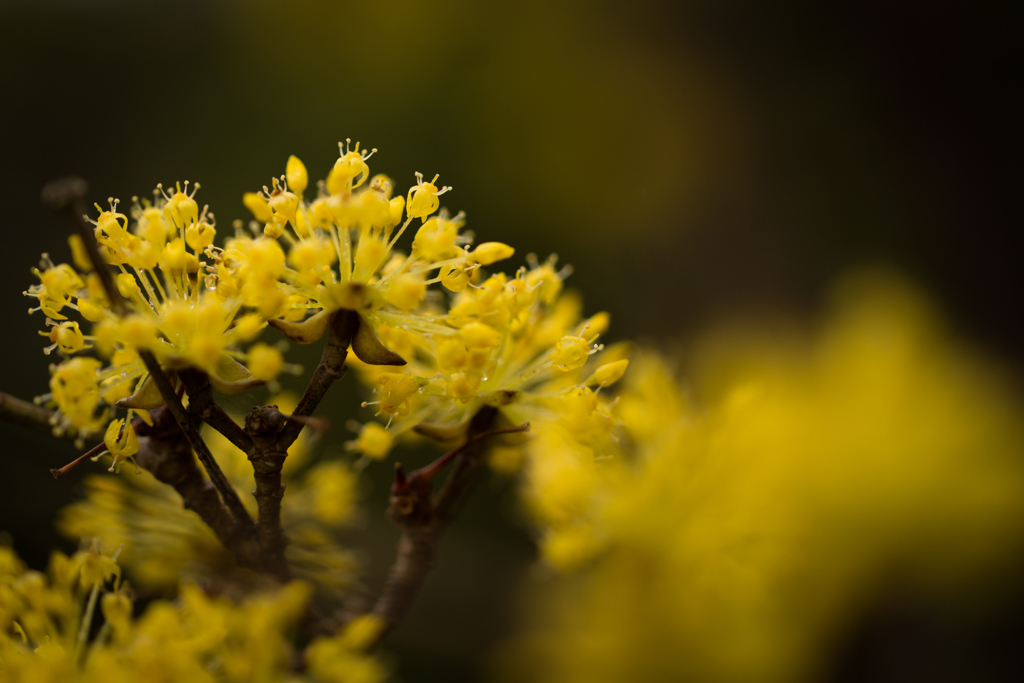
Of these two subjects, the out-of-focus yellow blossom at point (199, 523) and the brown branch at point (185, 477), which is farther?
the out-of-focus yellow blossom at point (199, 523)

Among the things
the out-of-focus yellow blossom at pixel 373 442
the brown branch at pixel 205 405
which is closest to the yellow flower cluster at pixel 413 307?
the out-of-focus yellow blossom at pixel 373 442

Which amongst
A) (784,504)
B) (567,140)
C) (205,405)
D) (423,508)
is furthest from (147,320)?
(567,140)

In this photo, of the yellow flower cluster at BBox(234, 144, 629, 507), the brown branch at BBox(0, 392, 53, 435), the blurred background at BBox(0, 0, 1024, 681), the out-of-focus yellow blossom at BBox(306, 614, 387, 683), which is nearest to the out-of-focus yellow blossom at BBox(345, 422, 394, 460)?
the yellow flower cluster at BBox(234, 144, 629, 507)

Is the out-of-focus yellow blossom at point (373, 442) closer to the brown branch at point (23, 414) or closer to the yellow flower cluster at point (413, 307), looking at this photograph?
the yellow flower cluster at point (413, 307)

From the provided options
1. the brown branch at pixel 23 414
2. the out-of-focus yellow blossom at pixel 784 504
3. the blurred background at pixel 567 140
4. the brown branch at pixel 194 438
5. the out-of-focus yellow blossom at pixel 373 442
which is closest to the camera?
the brown branch at pixel 194 438

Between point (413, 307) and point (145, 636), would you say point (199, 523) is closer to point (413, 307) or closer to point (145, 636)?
point (145, 636)

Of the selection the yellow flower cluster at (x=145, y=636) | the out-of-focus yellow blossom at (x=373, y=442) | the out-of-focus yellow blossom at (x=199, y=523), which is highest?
the out-of-focus yellow blossom at (x=373, y=442)

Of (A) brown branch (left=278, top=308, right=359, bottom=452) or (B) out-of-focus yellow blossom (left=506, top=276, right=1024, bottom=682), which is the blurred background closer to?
(B) out-of-focus yellow blossom (left=506, top=276, right=1024, bottom=682)

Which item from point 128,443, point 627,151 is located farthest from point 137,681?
point 627,151

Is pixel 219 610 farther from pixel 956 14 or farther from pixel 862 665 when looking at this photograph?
pixel 956 14

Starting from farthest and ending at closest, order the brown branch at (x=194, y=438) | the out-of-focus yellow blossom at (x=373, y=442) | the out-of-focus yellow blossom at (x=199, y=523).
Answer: the out-of-focus yellow blossom at (x=199, y=523)
the out-of-focus yellow blossom at (x=373, y=442)
the brown branch at (x=194, y=438)
